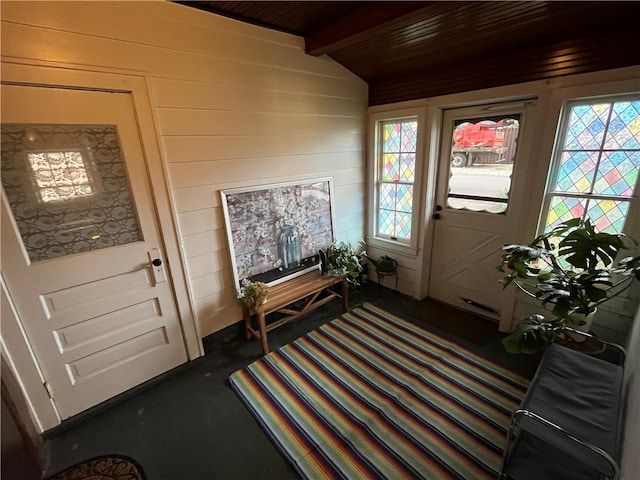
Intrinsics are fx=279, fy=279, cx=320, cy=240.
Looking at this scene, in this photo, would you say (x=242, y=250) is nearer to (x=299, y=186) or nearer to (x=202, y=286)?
(x=202, y=286)

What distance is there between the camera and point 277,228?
2506 millimetres

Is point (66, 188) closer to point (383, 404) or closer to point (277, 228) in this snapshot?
point (277, 228)

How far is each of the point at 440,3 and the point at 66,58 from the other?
2.10 m

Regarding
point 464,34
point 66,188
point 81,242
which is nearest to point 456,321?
point 464,34

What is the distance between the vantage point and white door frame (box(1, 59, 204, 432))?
1448 millimetres

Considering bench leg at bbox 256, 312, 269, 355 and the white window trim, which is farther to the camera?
the white window trim

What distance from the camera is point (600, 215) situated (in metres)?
2.00

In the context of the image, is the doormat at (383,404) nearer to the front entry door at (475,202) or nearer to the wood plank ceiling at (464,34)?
the front entry door at (475,202)

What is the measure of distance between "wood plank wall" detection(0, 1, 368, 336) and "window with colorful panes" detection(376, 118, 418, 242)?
0.46 m

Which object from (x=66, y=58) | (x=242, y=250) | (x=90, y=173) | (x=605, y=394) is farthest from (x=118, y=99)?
(x=605, y=394)

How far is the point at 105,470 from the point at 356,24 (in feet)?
10.2

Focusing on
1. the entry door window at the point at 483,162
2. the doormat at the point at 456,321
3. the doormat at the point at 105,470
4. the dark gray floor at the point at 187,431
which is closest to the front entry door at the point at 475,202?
the entry door window at the point at 483,162

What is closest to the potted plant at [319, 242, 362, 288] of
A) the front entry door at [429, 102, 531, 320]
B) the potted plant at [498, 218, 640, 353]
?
the front entry door at [429, 102, 531, 320]

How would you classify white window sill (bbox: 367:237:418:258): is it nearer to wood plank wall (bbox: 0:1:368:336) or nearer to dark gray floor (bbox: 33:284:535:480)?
wood plank wall (bbox: 0:1:368:336)
